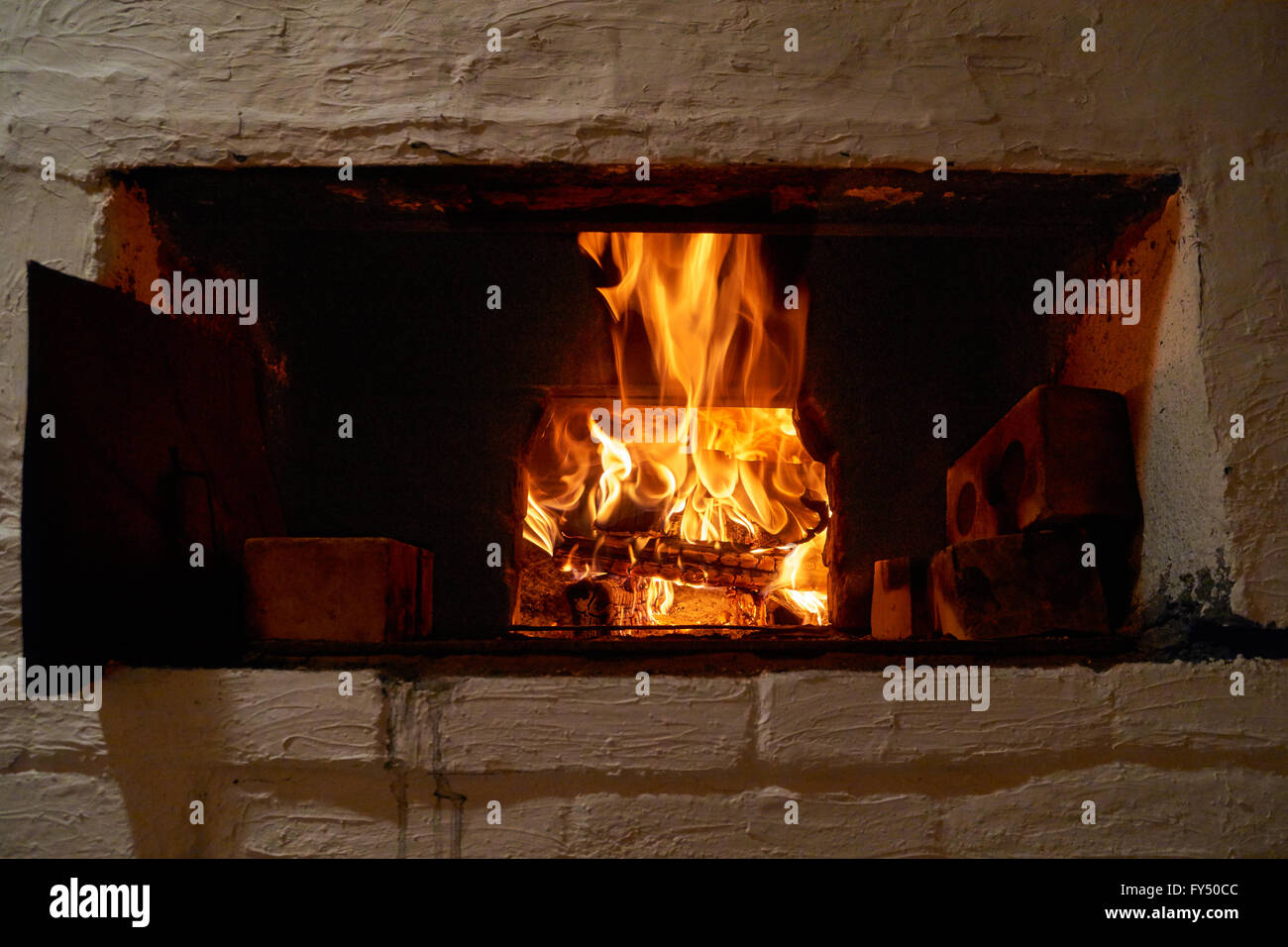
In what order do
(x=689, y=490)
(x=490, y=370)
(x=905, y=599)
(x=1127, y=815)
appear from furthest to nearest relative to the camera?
1. (x=689, y=490)
2. (x=490, y=370)
3. (x=905, y=599)
4. (x=1127, y=815)

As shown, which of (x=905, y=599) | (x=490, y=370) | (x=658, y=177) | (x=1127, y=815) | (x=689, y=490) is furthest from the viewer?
(x=689, y=490)

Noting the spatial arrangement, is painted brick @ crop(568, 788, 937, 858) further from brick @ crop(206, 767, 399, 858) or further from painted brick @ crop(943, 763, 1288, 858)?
brick @ crop(206, 767, 399, 858)

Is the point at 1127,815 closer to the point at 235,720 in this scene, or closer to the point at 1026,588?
the point at 1026,588

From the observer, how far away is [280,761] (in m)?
1.10

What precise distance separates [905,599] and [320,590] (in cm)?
107

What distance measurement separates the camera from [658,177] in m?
1.24

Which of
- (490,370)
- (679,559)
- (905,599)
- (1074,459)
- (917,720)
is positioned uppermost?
(490,370)

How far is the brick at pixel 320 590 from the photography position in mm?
1293

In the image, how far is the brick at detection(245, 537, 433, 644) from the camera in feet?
4.24

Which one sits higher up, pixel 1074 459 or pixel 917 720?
pixel 1074 459

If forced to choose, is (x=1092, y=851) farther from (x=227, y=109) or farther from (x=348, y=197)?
(x=227, y=109)

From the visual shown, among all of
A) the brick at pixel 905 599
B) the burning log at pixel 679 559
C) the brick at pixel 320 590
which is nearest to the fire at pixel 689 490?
the burning log at pixel 679 559

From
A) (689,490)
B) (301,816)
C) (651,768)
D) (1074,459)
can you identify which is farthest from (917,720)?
(689,490)
